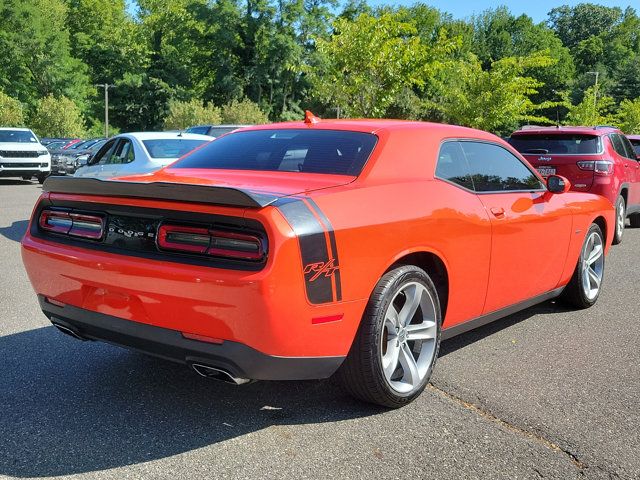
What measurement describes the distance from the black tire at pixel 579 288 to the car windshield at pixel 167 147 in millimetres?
6213

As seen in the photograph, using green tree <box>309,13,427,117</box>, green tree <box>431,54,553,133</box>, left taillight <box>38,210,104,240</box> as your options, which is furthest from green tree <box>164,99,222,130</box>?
left taillight <box>38,210,104,240</box>

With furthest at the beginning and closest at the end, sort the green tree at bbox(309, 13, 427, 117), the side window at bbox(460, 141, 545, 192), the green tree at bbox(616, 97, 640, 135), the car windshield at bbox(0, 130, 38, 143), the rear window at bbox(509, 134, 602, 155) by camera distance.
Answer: the green tree at bbox(616, 97, 640, 135) → the car windshield at bbox(0, 130, 38, 143) → the green tree at bbox(309, 13, 427, 117) → the rear window at bbox(509, 134, 602, 155) → the side window at bbox(460, 141, 545, 192)

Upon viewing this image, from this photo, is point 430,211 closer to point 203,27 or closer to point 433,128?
point 433,128

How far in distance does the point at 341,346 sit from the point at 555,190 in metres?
2.56

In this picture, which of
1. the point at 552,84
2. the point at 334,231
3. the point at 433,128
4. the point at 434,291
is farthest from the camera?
the point at 552,84

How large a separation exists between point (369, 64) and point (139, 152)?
35.6 ft

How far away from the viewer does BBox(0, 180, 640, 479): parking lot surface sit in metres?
2.81

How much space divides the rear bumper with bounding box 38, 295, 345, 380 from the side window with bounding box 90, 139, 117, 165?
25.2ft

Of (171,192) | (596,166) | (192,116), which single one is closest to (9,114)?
(192,116)

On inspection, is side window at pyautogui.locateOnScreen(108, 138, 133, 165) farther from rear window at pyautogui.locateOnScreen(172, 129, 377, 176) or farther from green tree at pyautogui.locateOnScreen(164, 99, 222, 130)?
green tree at pyautogui.locateOnScreen(164, 99, 222, 130)

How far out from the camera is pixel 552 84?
3162 inches

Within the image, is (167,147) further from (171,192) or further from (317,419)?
(317,419)

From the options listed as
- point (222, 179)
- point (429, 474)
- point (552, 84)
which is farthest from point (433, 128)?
point (552, 84)

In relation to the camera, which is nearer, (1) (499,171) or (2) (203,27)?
(1) (499,171)
